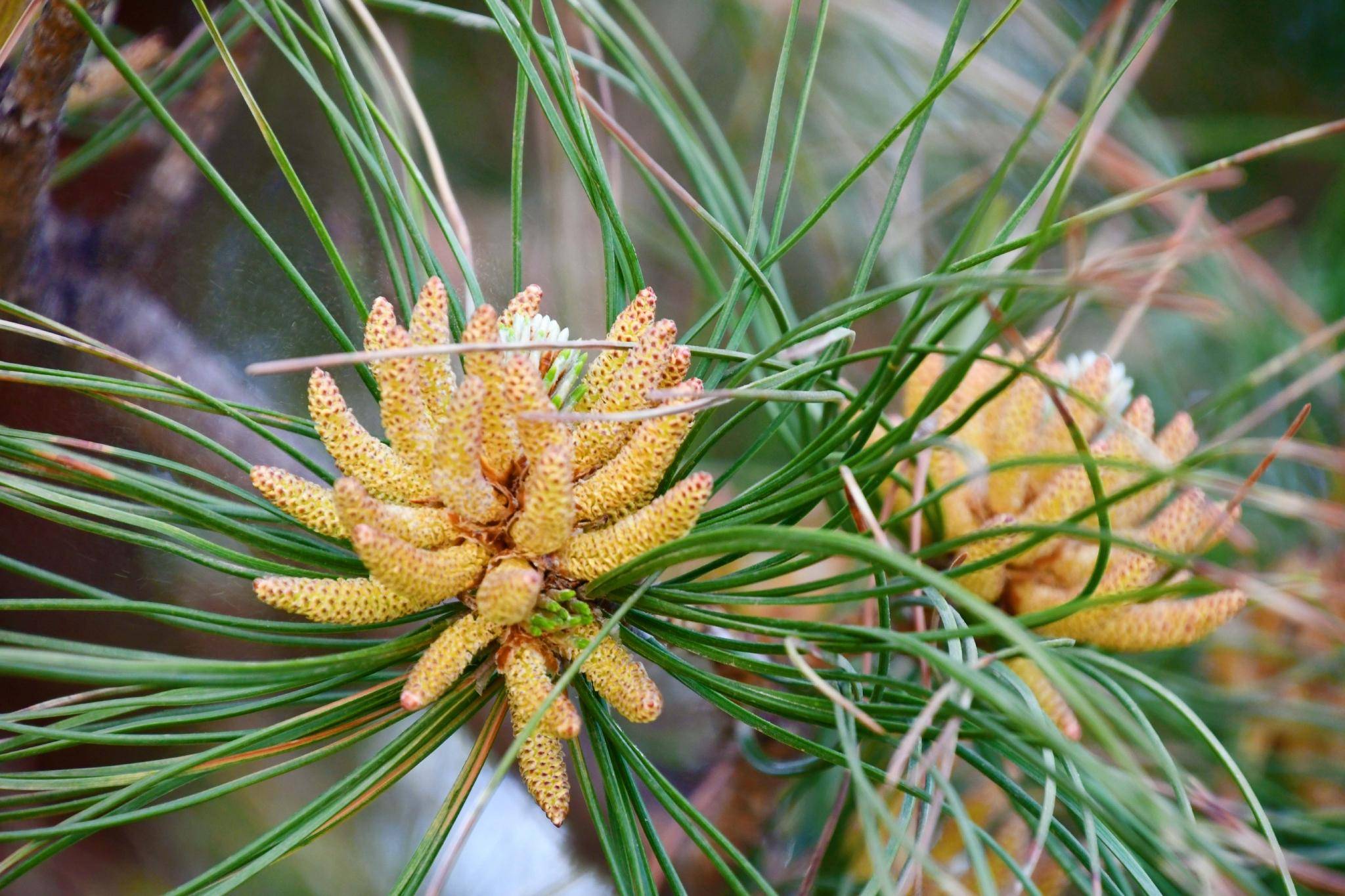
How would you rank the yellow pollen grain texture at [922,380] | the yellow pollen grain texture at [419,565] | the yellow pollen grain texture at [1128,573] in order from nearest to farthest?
the yellow pollen grain texture at [419,565]
the yellow pollen grain texture at [1128,573]
the yellow pollen grain texture at [922,380]

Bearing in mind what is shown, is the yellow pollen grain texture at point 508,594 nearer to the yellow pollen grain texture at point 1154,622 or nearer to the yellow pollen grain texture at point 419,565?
the yellow pollen grain texture at point 419,565

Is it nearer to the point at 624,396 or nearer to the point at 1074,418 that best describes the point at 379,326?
the point at 624,396

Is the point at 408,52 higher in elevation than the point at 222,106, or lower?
higher

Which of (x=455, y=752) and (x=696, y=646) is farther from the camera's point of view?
(x=455, y=752)

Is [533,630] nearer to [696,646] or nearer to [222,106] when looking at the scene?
[696,646]

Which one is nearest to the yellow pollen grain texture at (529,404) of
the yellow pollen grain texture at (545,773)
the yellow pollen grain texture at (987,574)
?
the yellow pollen grain texture at (545,773)

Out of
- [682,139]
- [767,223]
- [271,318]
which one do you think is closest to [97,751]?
[271,318]

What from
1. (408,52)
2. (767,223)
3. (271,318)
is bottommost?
(271,318)

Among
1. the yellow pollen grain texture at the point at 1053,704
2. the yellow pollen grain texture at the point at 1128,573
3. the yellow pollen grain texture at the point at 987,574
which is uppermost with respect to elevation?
the yellow pollen grain texture at the point at 987,574
